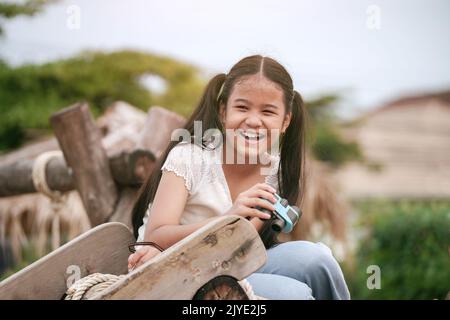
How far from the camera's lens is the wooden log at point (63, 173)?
3195mm

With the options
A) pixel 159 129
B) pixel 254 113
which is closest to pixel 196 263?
pixel 254 113

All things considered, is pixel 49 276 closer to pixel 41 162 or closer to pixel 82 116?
pixel 82 116

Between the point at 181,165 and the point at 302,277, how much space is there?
55 cm

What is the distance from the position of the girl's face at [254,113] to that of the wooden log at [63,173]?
768 millimetres

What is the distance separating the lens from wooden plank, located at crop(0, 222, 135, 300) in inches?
77.7

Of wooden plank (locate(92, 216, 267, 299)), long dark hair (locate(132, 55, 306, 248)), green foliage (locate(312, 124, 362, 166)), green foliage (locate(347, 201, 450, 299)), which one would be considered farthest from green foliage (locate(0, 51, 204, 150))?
wooden plank (locate(92, 216, 267, 299))

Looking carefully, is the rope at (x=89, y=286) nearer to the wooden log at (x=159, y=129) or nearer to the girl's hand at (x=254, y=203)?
the girl's hand at (x=254, y=203)

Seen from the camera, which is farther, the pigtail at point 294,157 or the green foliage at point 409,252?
the green foliage at point 409,252

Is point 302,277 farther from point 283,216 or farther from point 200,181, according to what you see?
point 200,181

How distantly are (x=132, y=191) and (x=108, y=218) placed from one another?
0.20 metres

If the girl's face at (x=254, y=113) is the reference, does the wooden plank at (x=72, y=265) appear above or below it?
below

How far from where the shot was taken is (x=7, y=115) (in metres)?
9.70

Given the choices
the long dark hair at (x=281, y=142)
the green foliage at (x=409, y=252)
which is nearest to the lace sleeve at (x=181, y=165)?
the long dark hair at (x=281, y=142)

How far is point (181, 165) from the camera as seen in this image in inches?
87.3
